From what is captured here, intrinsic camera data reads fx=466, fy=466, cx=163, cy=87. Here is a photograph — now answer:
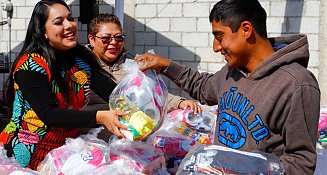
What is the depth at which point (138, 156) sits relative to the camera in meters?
2.53

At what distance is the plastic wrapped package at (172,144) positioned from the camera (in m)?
3.10

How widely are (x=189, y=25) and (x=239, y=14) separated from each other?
4548 mm

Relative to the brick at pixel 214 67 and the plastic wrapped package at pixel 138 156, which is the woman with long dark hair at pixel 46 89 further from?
the brick at pixel 214 67

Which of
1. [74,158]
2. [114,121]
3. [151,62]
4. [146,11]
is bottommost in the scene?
[74,158]

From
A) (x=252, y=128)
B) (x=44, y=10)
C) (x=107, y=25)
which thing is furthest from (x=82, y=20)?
(x=252, y=128)

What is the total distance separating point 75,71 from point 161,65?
0.49 m

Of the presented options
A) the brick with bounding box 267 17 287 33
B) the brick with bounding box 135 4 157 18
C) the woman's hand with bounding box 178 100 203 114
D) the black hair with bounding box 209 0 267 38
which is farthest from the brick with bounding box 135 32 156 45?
the black hair with bounding box 209 0 267 38

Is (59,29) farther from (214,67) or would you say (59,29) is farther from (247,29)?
(214,67)

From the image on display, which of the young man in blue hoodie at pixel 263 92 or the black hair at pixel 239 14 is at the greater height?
the black hair at pixel 239 14

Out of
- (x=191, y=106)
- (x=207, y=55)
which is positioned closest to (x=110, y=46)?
(x=191, y=106)

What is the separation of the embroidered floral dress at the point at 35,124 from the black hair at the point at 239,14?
900mm

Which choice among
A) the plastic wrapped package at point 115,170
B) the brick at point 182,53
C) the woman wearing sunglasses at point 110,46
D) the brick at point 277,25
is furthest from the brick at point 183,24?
the plastic wrapped package at point 115,170

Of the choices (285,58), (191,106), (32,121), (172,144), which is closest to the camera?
(285,58)

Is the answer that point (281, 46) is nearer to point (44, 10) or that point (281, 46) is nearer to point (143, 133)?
point (143, 133)
